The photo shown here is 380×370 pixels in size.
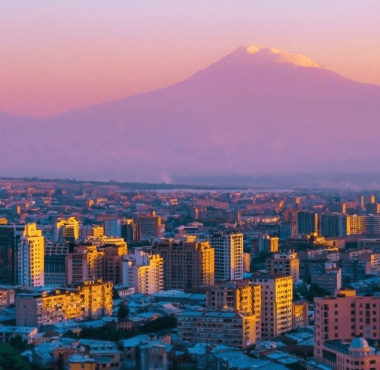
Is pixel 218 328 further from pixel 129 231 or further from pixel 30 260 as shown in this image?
pixel 129 231

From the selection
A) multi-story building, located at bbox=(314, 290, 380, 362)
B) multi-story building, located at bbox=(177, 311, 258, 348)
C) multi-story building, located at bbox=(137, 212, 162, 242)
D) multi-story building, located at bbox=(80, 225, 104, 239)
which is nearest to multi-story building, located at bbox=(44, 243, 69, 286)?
multi-story building, located at bbox=(80, 225, 104, 239)

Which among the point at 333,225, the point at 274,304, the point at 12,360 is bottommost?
the point at 12,360

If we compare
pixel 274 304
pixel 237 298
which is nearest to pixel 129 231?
pixel 274 304

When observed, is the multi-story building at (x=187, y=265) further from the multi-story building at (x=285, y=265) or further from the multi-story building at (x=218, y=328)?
the multi-story building at (x=218, y=328)

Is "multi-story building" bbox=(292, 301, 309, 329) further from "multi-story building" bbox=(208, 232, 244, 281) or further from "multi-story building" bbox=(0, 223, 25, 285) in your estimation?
"multi-story building" bbox=(0, 223, 25, 285)

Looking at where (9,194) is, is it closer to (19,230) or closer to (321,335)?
(19,230)

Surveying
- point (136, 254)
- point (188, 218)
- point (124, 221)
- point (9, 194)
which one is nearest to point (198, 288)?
point (136, 254)

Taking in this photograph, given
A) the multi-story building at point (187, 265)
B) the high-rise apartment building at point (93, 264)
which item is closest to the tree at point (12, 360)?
the high-rise apartment building at point (93, 264)
